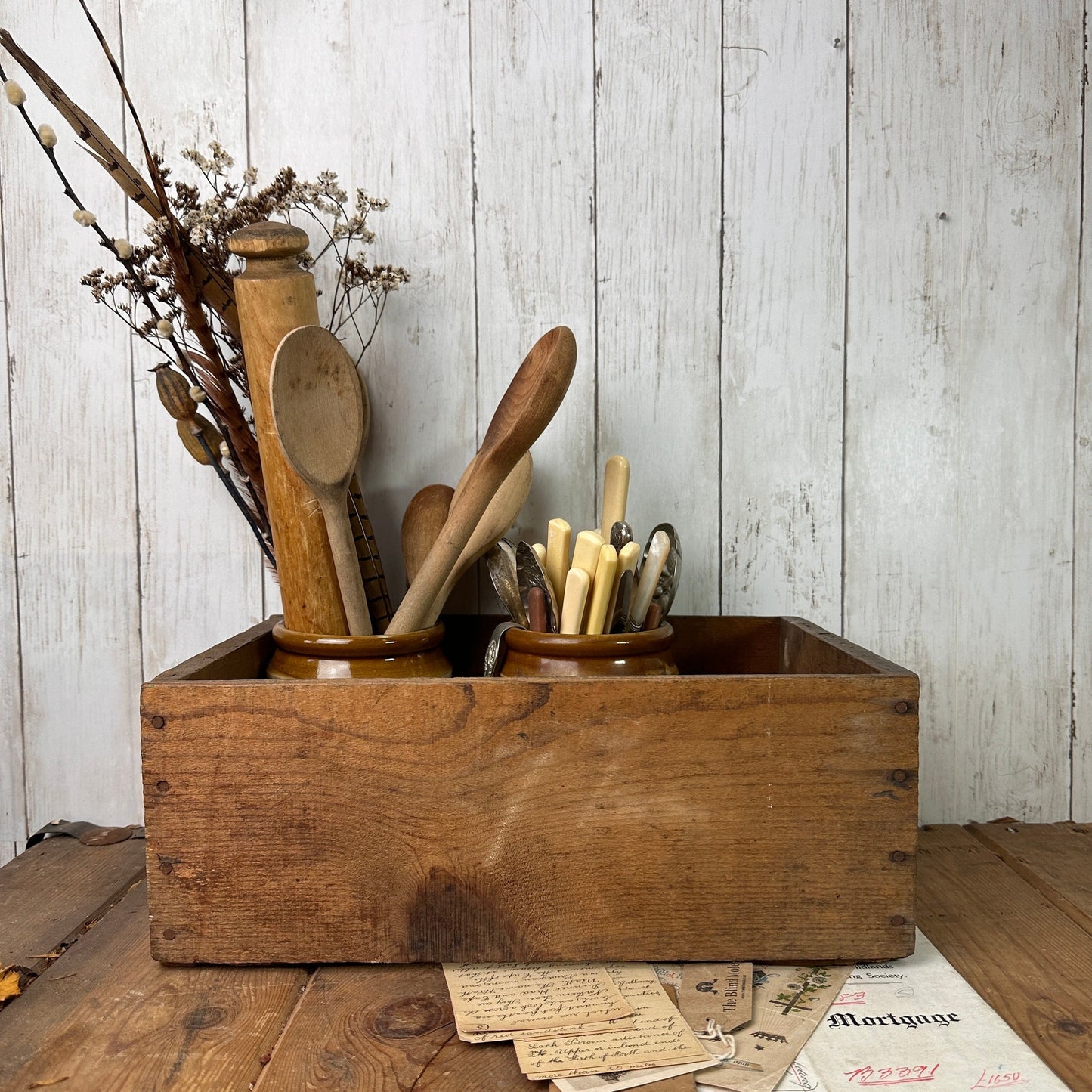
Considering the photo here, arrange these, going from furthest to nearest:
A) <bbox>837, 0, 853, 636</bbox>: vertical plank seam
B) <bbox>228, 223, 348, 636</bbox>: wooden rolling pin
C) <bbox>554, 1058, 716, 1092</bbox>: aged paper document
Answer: <bbox>837, 0, 853, 636</bbox>: vertical plank seam
<bbox>228, 223, 348, 636</bbox>: wooden rolling pin
<bbox>554, 1058, 716, 1092</bbox>: aged paper document

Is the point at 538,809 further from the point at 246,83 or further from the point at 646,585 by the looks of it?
the point at 246,83

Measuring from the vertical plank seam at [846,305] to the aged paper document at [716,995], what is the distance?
0.35 metres

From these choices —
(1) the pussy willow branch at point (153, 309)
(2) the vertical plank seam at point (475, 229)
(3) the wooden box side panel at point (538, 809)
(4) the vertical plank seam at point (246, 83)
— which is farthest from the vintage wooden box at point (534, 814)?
(4) the vertical plank seam at point (246, 83)

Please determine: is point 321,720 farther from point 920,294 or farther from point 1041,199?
point 1041,199

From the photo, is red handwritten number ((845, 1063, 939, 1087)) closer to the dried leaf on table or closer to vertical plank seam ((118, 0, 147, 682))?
the dried leaf on table

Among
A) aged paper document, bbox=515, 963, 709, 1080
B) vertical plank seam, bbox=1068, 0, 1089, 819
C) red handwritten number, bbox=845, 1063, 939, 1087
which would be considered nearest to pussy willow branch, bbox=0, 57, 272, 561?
aged paper document, bbox=515, 963, 709, 1080

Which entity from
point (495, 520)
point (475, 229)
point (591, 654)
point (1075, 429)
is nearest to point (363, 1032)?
point (591, 654)

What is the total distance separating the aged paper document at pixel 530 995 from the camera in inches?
21.0

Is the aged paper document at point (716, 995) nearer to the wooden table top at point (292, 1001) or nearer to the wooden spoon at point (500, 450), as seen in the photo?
the wooden table top at point (292, 1001)

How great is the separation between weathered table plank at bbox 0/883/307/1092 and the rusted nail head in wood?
17.4 inches

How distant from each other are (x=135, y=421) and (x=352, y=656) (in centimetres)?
33

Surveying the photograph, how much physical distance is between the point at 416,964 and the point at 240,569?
0.38 m

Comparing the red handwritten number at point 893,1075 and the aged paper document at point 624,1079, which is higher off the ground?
the aged paper document at point 624,1079

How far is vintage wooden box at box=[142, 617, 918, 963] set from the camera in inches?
22.8
